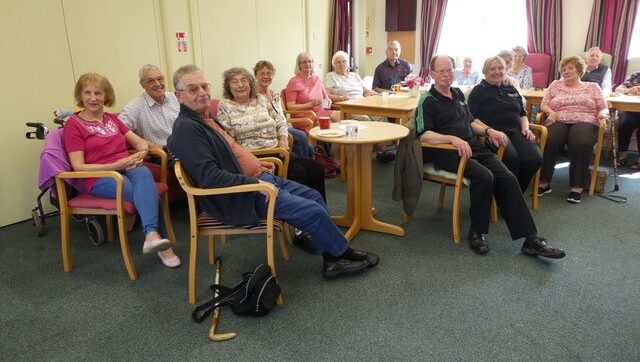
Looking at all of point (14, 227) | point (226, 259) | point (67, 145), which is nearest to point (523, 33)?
point (226, 259)

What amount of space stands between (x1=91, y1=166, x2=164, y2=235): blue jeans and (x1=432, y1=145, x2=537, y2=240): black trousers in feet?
5.69

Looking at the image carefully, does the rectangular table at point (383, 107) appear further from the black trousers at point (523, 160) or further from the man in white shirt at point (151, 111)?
the man in white shirt at point (151, 111)

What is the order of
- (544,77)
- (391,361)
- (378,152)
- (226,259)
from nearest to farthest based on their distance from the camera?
(391,361), (226,259), (378,152), (544,77)

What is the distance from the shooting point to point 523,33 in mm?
5750

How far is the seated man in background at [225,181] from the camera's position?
1.95 metres

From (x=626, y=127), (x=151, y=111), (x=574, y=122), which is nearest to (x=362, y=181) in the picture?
(x=151, y=111)

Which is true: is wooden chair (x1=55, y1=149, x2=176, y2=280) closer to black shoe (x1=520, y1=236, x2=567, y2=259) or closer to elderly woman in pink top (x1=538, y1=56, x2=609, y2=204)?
black shoe (x1=520, y1=236, x2=567, y2=259)

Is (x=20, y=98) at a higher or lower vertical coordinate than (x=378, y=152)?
higher

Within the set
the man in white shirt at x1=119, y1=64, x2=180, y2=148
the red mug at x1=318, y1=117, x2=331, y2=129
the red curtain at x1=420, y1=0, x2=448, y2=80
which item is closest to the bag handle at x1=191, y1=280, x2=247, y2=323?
the red mug at x1=318, y1=117, x2=331, y2=129

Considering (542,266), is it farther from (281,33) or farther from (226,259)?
(281,33)

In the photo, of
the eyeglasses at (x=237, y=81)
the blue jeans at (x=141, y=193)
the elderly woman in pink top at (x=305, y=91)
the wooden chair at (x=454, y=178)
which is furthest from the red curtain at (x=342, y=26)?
the blue jeans at (x=141, y=193)

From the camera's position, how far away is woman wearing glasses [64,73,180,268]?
7.53 ft

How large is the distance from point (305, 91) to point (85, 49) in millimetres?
1889

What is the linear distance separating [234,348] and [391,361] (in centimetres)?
62
